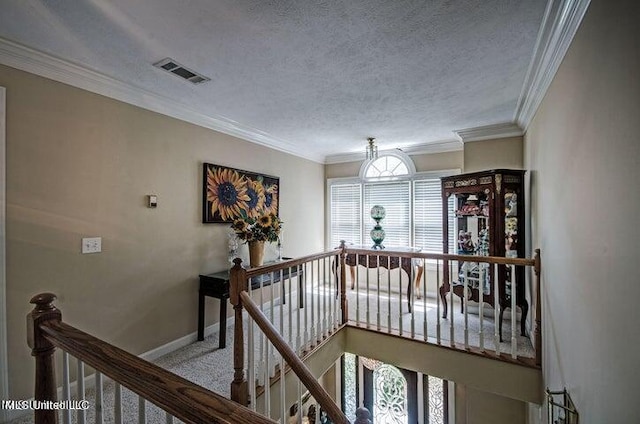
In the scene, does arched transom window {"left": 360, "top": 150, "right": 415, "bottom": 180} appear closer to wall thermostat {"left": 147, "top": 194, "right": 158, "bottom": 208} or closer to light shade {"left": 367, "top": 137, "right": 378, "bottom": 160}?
light shade {"left": 367, "top": 137, "right": 378, "bottom": 160}

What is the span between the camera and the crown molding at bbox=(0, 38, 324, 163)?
1.92 m

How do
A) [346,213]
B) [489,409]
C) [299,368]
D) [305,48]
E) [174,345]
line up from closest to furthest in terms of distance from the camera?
[299,368] < [305,48] < [174,345] < [489,409] < [346,213]

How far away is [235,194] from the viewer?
360 cm

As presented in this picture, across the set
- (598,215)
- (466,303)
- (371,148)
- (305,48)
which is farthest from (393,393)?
(305,48)

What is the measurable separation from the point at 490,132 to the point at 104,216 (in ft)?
14.5

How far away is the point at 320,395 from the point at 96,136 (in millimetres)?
2554

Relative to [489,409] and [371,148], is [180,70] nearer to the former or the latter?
[371,148]

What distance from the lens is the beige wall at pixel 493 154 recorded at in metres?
3.68

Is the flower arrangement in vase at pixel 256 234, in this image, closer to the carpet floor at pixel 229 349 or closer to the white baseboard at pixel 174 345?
the carpet floor at pixel 229 349

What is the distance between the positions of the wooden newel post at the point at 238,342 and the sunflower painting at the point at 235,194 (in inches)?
60.7

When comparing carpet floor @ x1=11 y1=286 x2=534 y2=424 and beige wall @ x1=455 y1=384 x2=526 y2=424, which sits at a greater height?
carpet floor @ x1=11 y1=286 x2=534 y2=424

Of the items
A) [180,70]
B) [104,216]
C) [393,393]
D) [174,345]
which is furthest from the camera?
[393,393]

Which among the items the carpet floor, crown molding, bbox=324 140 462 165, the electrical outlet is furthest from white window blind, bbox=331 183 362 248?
the electrical outlet

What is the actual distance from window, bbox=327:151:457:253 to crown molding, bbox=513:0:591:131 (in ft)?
6.77
